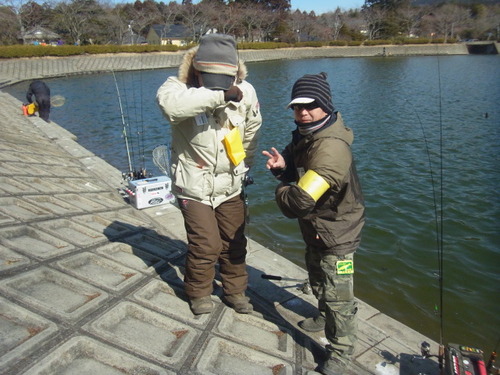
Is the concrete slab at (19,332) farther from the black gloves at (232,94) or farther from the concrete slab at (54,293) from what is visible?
the black gloves at (232,94)

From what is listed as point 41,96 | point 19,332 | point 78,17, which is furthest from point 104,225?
point 78,17

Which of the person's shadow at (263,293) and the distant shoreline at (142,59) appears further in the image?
the distant shoreline at (142,59)

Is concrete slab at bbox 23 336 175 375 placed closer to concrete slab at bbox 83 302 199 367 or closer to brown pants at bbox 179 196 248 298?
concrete slab at bbox 83 302 199 367

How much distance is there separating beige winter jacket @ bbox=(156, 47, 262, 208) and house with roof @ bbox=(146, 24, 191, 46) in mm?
66347

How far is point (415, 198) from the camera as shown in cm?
820

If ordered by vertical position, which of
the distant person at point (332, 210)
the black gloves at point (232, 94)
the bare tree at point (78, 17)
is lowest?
the distant person at point (332, 210)

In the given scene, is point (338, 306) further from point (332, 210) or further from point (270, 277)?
point (270, 277)

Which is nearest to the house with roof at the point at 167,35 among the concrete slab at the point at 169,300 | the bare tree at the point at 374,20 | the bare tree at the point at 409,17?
the bare tree at the point at 374,20

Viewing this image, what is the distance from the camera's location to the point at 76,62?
4050 centimetres

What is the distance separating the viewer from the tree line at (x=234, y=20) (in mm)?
53906

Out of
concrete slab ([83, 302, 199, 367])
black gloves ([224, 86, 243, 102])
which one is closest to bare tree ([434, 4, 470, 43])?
black gloves ([224, 86, 243, 102])

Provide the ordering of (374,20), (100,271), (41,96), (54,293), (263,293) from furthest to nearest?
(374,20) < (41,96) < (263,293) < (100,271) < (54,293)

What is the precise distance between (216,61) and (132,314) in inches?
78.7

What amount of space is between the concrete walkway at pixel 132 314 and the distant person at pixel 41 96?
969cm
